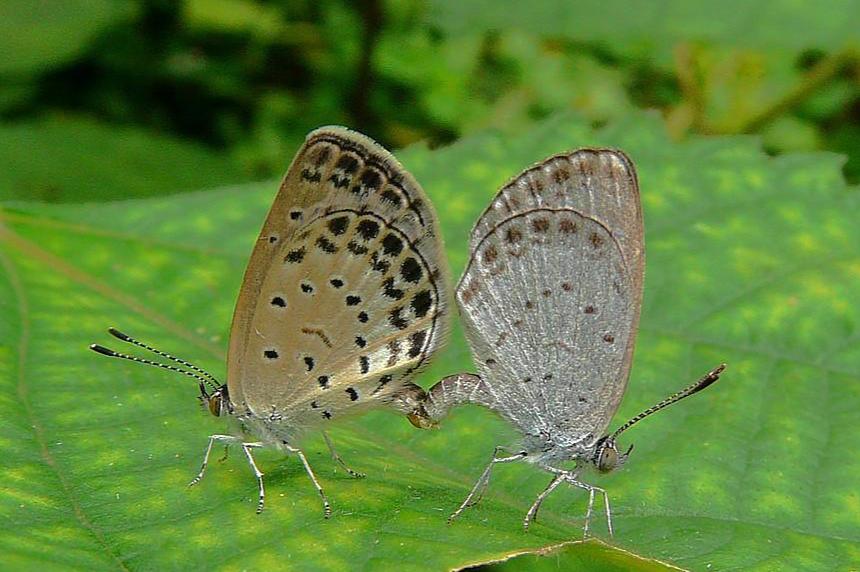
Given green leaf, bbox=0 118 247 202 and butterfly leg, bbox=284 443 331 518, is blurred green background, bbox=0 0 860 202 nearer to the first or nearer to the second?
green leaf, bbox=0 118 247 202

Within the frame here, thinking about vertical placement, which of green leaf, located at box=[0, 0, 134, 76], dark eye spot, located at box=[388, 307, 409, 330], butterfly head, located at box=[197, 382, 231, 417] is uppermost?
green leaf, located at box=[0, 0, 134, 76]

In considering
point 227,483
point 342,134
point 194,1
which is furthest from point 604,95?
point 227,483

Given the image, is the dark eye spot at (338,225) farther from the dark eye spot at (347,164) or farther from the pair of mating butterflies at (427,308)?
the dark eye spot at (347,164)

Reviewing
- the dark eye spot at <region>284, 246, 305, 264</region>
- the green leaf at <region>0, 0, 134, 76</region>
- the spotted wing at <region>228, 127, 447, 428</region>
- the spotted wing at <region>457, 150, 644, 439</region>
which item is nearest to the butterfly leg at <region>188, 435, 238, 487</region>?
the spotted wing at <region>228, 127, 447, 428</region>

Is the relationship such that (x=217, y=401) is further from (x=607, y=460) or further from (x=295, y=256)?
(x=607, y=460)

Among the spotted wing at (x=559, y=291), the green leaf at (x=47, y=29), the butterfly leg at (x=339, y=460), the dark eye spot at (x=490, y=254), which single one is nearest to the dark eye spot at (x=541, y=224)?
the spotted wing at (x=559, y=291)

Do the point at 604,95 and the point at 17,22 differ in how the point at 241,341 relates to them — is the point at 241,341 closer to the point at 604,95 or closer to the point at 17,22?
the point at 17,22

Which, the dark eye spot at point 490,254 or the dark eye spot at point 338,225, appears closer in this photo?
the dark eye spot at point 338,225
